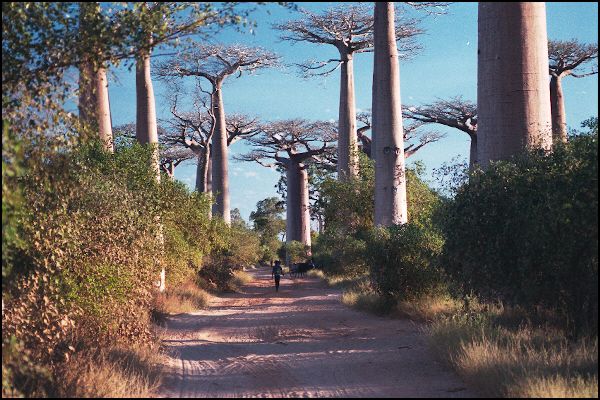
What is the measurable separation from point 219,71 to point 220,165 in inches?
177

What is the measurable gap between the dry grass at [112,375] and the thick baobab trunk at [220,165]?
25639 mm

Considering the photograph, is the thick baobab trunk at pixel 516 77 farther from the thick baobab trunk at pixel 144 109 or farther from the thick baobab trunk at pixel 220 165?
the thick baobab trunk at pixel 220 165

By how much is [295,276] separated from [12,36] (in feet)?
103

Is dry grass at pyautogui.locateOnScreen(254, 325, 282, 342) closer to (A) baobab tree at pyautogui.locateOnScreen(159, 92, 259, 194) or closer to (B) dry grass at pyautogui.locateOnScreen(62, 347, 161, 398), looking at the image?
(B) dry grass at pyautogui.locateOnScreen(62, 347, 161, 398)

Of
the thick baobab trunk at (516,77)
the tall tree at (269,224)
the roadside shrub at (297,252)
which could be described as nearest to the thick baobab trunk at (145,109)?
the thick baobab trunk at (516,77)

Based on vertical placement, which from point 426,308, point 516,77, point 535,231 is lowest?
point 426,308

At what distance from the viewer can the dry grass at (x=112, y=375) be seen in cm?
647

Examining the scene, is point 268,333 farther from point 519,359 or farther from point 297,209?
point 297,209

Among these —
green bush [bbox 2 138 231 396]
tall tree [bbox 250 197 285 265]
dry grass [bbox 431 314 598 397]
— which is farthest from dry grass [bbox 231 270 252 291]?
tall tree [bbox 250 197 285 265]

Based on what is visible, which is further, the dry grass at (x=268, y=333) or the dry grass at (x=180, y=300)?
the dry grass at (x=180, y=300)

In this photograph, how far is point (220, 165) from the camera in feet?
113

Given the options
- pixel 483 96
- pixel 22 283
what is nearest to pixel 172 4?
pixel 22 283

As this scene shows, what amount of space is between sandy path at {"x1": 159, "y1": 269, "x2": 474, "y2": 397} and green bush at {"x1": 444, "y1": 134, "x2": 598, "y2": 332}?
1284 millimetres

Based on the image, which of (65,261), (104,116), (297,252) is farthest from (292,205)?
(65,261)
